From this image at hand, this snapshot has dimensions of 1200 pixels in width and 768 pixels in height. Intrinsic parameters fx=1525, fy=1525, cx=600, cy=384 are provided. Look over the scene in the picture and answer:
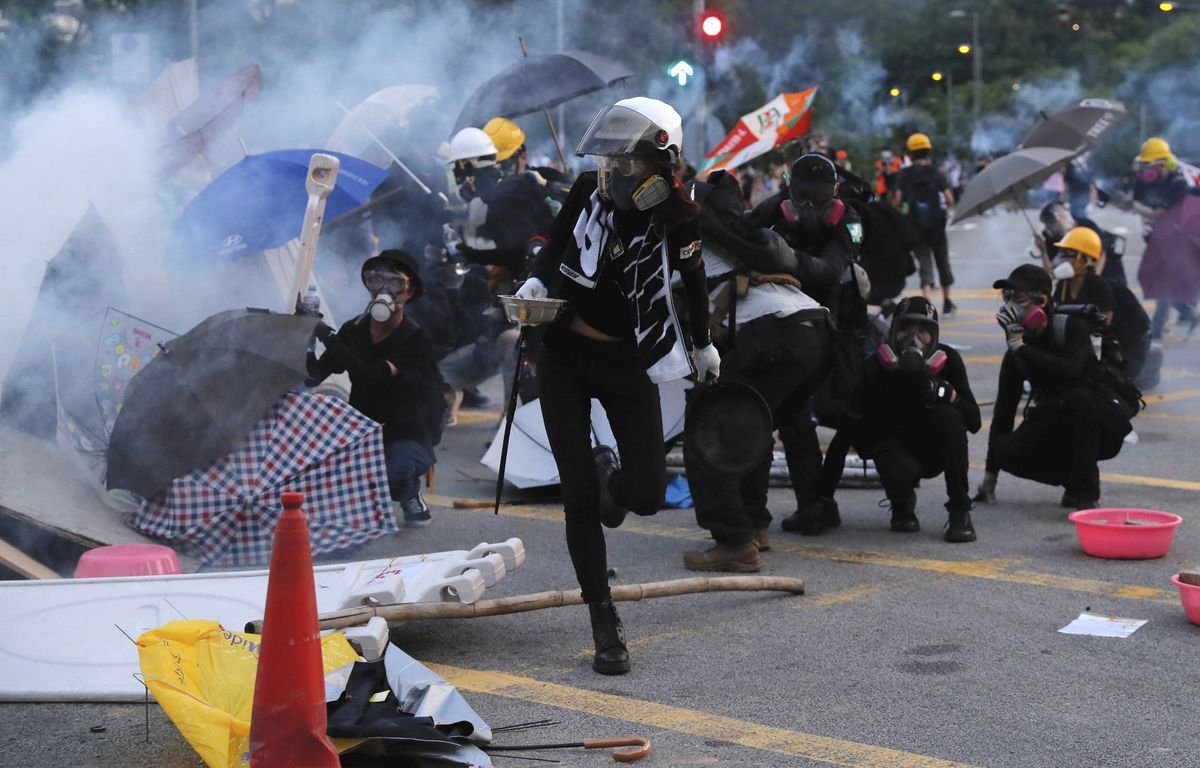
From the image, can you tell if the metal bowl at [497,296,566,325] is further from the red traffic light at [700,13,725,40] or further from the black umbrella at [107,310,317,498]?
the red traffic light at [700,13,725,40]

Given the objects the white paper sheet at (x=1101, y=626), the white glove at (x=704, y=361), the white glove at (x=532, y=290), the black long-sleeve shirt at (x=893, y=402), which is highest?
the white glove at (x=532, y=290)

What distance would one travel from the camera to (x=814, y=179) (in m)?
6.32

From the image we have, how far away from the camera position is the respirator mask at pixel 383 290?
688cm

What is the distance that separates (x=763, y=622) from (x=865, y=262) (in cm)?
595

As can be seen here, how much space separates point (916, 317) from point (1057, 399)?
87 centimetres

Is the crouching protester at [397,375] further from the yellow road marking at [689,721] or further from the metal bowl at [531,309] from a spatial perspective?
the metal bowl at [531,309]

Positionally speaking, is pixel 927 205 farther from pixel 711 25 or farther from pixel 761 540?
pixel 761 540

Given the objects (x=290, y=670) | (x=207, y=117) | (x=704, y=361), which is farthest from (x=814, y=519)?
(x=207, y=117)

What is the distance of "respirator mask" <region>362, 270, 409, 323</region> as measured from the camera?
271 inches

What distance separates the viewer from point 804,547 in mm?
6457

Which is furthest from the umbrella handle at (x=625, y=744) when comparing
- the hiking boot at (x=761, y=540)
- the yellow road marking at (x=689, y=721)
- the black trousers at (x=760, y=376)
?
the hiking boot at (x=761, y=540)

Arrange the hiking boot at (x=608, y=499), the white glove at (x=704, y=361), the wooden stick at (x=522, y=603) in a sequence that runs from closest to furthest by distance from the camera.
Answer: the wooden stick at (x=522, y=603), the white glove at (x=704, y=361), the hiking boot at (x=608, y=499)

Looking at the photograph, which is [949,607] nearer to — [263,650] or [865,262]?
[263,650]

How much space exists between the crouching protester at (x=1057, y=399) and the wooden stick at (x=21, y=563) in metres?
4.21
